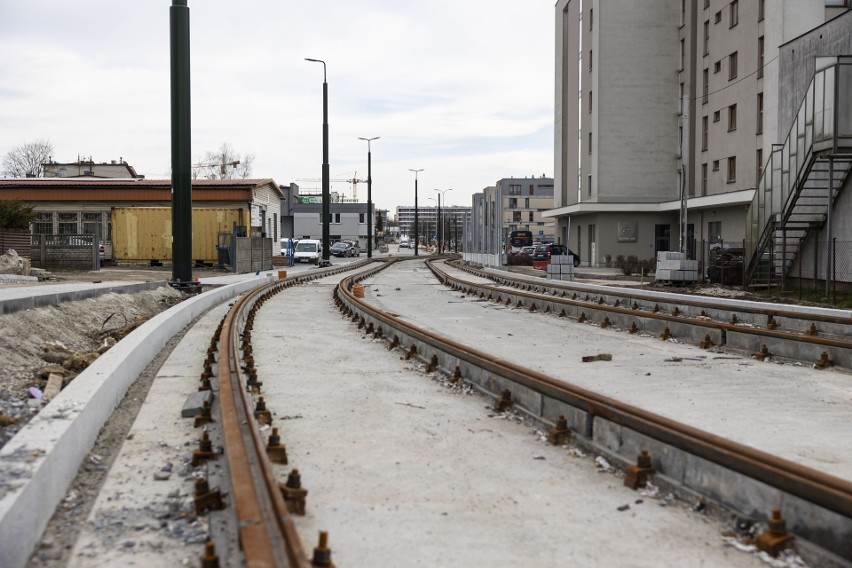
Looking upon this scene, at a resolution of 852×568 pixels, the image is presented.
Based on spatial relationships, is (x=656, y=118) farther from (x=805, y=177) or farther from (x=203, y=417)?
(x=203, y=417)

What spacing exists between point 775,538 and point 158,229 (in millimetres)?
36350

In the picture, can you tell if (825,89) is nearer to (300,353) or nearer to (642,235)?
(300,353)

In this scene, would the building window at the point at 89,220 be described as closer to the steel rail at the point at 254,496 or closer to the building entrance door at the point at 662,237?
the building entrance door at the point at 662,237

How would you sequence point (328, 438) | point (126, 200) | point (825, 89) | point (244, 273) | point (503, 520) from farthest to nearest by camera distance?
point (126, 200)
point (244, 273)
point (825, 89)
point (328, 438)
point (503, 520)

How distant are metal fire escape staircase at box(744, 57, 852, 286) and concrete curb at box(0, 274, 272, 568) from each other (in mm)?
16968

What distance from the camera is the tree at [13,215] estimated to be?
2803cm

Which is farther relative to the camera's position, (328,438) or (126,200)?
(126,200)

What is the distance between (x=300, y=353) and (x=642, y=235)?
42120 mm

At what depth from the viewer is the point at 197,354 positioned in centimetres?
1041

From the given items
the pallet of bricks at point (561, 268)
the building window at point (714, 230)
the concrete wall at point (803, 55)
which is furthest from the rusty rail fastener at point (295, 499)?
the building window at point (714, 230)

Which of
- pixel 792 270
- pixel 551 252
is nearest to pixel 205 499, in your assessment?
pixel 792 270

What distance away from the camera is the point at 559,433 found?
5.91 metres

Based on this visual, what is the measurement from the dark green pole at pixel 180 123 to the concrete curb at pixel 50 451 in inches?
428

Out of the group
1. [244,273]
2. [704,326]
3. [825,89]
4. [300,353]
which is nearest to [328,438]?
[300,353]
